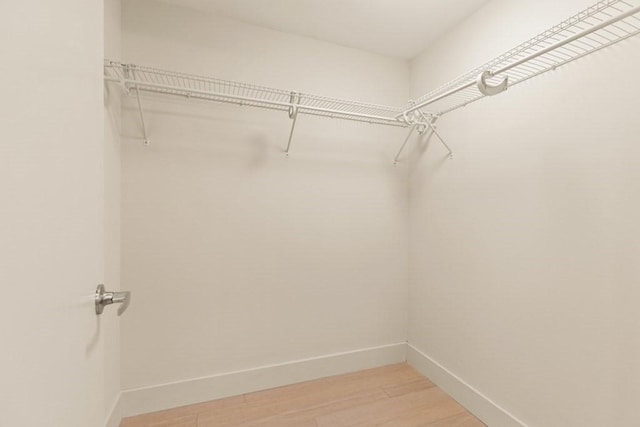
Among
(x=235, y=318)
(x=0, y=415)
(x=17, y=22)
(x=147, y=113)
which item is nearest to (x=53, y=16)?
(x=17, y=22)

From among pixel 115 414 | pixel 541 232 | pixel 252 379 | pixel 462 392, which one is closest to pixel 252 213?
pixel 252 379

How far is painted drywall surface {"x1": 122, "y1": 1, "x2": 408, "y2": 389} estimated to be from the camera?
157cm

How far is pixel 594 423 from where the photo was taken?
1103 mm

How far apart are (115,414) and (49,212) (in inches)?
62.5

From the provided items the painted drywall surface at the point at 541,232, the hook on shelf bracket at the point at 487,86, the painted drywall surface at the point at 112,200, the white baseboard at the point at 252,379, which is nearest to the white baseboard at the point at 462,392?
the painted drywall surface at the point at 541,232

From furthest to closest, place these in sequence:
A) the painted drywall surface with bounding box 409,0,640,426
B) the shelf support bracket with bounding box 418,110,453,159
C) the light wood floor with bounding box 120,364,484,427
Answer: the shelf support bracket with bounding box 418,110,453,159 → the light wood floor with bounding box 120,364,484,427 → the painted drywall surface with bounding box 409,0,640,426

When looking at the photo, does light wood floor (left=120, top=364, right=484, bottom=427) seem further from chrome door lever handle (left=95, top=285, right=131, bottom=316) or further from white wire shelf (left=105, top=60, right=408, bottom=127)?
white wire shelf (left=105, top=60, right=408, bottom=127)

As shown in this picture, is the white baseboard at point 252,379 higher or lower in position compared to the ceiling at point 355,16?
lower

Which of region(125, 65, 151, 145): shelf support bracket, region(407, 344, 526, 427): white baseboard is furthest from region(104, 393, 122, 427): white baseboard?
region(407, 344, 526, 427): white baseboard

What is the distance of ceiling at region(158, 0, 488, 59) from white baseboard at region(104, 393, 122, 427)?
230 centimetres

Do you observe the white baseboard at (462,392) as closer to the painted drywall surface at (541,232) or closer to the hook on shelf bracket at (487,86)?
the painted drywall surface at (541,232)

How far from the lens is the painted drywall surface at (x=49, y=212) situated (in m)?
0.35

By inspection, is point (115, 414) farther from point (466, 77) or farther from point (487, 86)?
point (466, 77)

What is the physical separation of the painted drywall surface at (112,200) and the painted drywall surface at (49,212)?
87 centimetres
